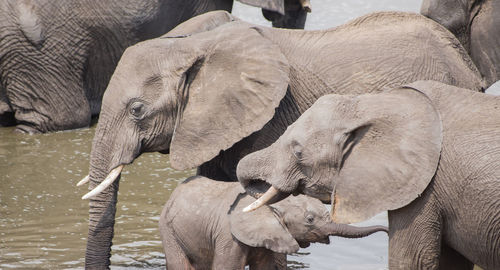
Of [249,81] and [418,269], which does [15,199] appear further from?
[418,269]

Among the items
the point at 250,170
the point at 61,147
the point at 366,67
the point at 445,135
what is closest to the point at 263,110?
the point at 366,67

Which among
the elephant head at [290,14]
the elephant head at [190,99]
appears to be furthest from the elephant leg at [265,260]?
the elephant head at [290,14]

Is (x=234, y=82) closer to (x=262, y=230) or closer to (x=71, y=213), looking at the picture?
(x=262, y=230)

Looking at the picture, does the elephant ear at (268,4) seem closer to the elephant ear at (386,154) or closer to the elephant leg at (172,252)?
the elephant leg at (172,252)

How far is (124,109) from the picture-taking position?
18.3 feet

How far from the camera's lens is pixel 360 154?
4.37m

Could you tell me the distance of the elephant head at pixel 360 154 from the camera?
4.26 meters

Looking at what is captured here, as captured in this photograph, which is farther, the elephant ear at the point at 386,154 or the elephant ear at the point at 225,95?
the elephant ear at the point at 225,95

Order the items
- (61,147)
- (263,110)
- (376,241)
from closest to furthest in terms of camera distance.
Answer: (263,110) → (376,241) → (61,147)

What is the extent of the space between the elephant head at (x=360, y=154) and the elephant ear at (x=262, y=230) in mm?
515

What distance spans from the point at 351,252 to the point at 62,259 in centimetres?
158

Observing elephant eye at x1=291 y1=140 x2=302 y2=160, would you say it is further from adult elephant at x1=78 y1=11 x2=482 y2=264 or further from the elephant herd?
adult elephant at x1=78 y1=11 x2=482 y2=264

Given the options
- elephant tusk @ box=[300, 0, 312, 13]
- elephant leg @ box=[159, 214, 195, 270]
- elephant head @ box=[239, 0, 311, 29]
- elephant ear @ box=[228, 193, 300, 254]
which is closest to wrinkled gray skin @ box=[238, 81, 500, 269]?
elephant ear @ box=[228, 193, 300, 254]

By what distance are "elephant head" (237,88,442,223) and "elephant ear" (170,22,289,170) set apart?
0.95m
